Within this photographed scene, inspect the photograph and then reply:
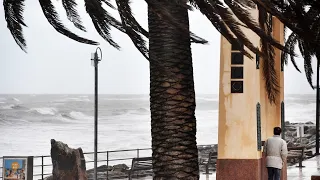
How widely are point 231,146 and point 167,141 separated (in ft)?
26.0

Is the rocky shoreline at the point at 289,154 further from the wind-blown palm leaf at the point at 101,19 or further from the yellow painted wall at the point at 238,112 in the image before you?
the wind-blown palm leaf at the point at 101,19

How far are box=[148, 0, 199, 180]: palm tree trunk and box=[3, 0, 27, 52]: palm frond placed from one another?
1.09m

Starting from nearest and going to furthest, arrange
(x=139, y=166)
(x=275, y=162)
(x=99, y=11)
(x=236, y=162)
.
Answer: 1. (x=99, y=11)
2. (x=275, y=162)
3. (x=236, y=162)
4. (x=139, y=166)

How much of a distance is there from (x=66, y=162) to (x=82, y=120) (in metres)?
25.3

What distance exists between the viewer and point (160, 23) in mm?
7703

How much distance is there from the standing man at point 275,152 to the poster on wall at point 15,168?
140 inches

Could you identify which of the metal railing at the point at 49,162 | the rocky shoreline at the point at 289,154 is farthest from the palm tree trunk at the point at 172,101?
the rocky shoreline at the point at 289,154

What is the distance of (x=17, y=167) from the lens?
1360cm

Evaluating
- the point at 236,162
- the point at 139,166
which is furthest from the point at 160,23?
the point at 139,166

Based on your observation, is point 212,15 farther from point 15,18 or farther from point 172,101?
point 15,18

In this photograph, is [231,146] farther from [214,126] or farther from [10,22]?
[214,126]

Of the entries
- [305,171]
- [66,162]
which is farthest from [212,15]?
[305,171]

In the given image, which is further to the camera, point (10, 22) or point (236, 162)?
point (236, 162)

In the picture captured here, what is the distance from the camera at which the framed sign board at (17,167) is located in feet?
44.3
